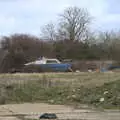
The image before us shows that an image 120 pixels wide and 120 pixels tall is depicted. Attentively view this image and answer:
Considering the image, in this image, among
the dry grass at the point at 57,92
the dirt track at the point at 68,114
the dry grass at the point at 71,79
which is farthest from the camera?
the dry grass at the point at 71,79

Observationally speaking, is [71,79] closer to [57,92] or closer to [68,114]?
[57,92]

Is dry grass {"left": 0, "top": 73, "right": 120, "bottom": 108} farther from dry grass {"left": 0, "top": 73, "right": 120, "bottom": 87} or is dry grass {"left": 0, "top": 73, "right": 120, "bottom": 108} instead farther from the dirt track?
the dirt track

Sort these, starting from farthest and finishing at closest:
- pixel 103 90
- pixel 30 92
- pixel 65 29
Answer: pixel 65 29 → pixel 30 92 → pixel 103 90

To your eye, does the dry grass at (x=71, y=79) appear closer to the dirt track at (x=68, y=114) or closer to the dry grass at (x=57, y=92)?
the dry grass at (x=57, y=92)

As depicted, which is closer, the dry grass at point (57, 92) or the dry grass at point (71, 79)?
the dry grass at point (57, 92)

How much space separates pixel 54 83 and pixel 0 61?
1290 inches

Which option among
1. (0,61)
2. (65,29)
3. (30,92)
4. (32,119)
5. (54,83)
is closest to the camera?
(32,119)

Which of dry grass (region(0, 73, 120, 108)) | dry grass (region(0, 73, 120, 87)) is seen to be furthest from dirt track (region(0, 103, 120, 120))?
dry grass (region(0, 73, 120, 87))

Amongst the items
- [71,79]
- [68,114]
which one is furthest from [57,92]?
[68,114]

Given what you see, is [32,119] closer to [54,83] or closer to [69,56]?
[54,83]

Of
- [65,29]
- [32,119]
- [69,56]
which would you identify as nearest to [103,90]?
[32,119]

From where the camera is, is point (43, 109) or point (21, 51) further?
point (21, 51)

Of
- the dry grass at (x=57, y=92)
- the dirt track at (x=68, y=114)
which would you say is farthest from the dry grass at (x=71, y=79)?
the dirt track at (x=68, y=114)

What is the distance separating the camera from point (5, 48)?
73875 mm
